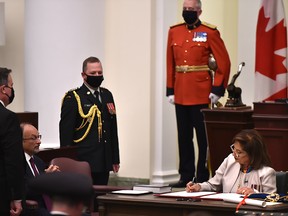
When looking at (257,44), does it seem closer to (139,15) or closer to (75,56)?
(139,15)

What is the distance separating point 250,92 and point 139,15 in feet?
5.43

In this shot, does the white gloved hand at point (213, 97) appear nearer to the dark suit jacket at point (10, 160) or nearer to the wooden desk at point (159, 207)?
the wooden desk at point (159, 207)

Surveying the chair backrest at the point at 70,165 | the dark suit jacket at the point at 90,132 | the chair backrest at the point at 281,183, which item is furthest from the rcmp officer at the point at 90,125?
the chair backrest at the point at 281,183

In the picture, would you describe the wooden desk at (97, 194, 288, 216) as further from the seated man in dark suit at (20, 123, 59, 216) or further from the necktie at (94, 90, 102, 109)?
the necktie at (94, 90, 102, 109)

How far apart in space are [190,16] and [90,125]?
1669mm

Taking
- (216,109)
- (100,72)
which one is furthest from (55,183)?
(216,109)

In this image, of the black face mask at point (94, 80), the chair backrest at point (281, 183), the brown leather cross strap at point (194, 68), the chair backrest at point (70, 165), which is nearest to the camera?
the chair backrest at point (281, 183)

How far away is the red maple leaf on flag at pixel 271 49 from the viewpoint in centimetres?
901

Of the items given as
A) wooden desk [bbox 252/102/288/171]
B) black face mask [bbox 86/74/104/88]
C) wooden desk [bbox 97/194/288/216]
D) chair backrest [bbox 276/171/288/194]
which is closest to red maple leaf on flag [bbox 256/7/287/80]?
wooden desk [bbox 252/102/288/171]

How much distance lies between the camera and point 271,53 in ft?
29.7

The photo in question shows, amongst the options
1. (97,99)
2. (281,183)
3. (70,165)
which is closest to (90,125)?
(97,99)

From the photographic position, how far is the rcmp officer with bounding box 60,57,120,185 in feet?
24.7

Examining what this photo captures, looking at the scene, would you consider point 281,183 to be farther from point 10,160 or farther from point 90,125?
point 90,125

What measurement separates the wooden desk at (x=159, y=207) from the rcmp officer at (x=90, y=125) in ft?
6.70
